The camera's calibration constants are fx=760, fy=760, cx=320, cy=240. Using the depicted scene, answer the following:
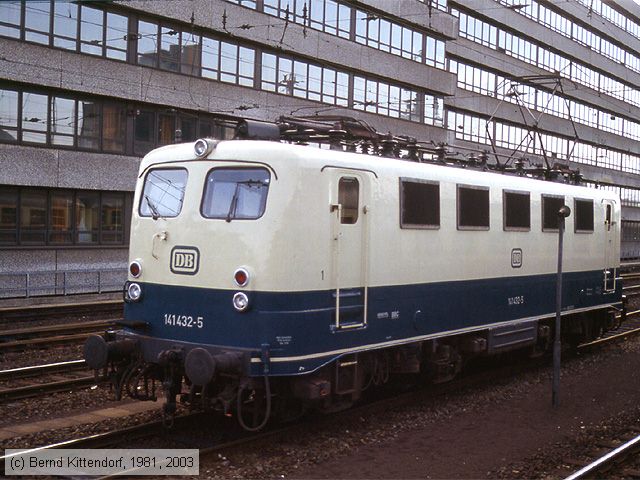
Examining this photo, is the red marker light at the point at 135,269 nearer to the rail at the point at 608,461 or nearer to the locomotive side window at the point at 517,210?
the rail at the point at 608,461

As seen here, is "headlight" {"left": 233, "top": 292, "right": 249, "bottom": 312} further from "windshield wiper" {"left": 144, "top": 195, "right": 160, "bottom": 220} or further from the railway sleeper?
"windshield wiper" {"left": 144, "top": 195, "right": 160, "bottom": 220}

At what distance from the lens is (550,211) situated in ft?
47.7

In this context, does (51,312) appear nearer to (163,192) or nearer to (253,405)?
(163,192)

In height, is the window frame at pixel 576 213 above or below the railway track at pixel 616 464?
above

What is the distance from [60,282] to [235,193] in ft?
64.3

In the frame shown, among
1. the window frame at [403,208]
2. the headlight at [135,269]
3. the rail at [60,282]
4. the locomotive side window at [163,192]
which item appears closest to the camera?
the locomotive side window at [163,192]

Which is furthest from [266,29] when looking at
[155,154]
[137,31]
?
[155,154]

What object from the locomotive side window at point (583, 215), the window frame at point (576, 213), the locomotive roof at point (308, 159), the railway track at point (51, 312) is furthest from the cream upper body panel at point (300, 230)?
the railway track at point (51, 312)

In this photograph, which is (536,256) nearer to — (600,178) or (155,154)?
(155,154)

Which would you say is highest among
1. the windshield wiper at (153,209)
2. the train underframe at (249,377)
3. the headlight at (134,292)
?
the windshield wiper at (153,209)

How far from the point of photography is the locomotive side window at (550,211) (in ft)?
46.8

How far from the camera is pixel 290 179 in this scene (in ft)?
29.1

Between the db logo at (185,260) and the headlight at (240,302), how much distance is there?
73cm

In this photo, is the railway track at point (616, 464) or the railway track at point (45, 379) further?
the railway track at point (45, 379)
